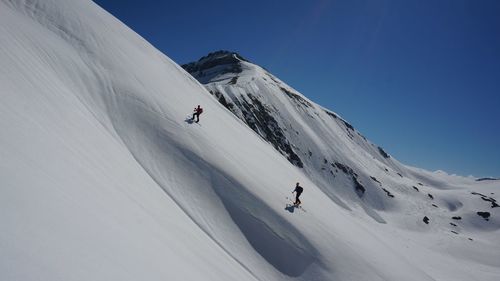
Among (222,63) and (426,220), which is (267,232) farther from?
(222,63)

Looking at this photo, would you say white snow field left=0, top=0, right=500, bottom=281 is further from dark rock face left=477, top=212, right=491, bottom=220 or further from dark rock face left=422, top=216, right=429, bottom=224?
dark rock face left=477, top=212, right=491, bottom=220

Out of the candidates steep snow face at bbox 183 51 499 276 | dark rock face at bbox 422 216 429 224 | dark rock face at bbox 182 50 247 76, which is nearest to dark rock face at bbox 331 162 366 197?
steep snow face at bbox 183 51 499 276

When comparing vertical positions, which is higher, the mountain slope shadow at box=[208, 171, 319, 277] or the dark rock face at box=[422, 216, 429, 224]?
the dark rock face at box=[422, 216, 429, 224]

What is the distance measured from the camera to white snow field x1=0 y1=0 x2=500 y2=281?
5625mm

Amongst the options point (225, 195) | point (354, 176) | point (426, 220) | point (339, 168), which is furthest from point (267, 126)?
point (225, 195)

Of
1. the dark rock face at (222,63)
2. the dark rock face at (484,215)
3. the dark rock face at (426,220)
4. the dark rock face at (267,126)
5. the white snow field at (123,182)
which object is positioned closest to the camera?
the white snow field at (123,182)

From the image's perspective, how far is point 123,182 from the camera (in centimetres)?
1052

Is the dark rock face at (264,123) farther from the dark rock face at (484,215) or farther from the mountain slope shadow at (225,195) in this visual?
the dark rock face at (484,215)

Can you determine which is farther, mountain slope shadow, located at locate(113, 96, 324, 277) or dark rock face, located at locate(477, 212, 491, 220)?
dark rock face, located at locate(477, 212, 491, 220)

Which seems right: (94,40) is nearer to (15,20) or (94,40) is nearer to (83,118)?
(15,20)

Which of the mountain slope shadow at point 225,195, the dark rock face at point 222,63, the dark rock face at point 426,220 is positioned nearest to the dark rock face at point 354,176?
the dark rock face at point 426,220

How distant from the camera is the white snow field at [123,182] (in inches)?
221

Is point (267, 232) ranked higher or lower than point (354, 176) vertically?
lower

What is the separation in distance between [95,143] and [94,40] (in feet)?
48.3
